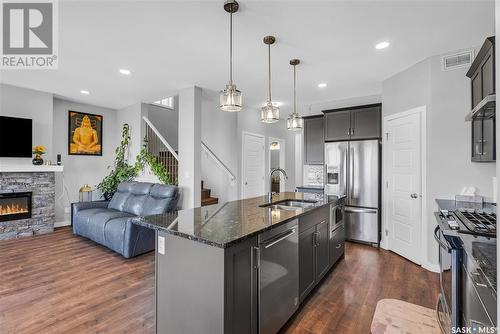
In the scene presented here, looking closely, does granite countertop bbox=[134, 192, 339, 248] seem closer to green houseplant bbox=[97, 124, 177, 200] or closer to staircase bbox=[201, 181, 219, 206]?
staircase bbox=[201, 181, 219, 206]

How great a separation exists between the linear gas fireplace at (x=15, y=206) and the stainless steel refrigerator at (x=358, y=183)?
548 centimetres

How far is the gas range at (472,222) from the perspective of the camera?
5.25 feet

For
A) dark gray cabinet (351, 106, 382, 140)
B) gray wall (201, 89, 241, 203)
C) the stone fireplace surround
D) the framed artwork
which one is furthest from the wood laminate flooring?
gray wall (201, 89, 241, 203)

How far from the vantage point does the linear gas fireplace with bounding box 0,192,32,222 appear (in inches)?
167

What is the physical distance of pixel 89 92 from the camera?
473 centimetres

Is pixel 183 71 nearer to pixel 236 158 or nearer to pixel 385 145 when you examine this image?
pixel 236 158

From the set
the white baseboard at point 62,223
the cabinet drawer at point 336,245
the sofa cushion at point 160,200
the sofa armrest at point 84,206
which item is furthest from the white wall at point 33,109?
the cabinet drawer at point 336,245

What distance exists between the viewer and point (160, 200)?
3.90 metres

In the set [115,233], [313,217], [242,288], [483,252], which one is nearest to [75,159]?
[115,233]

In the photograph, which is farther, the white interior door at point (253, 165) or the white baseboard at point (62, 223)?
the white interior door at point (253, 165)

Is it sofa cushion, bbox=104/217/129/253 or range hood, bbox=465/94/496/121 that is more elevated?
range hood, bbox=465/94/496/121

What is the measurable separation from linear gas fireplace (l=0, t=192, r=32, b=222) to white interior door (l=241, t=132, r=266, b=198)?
4.11 metres

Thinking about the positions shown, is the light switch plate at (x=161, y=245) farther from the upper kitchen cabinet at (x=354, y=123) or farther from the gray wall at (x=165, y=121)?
the gray wall at (x=165, y=121)

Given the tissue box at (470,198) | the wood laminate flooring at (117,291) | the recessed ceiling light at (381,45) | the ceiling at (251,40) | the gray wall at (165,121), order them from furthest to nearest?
the gray wall at (165,121)
the recessed ceiling light at (381,45)
the tissue box at (470,198)
the ceiling at (251,40)
the wood laminate flooring at (117,291)
